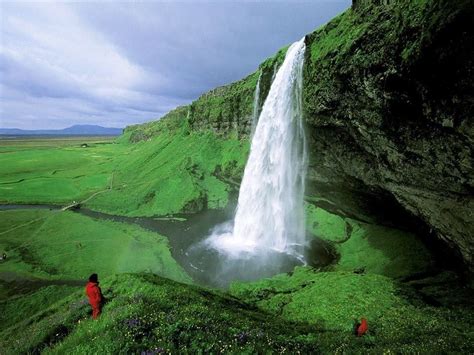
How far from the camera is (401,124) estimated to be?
2162 cm

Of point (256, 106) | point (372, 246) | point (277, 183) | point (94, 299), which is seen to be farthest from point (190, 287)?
point (256, 106)

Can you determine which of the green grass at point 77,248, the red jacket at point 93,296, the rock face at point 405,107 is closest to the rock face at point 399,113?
the rock face at point 405,107

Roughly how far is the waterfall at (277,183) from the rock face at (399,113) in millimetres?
2715

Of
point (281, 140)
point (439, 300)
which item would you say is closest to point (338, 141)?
point (281, 140)

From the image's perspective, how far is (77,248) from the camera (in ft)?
122

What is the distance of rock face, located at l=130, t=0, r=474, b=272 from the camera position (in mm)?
16516

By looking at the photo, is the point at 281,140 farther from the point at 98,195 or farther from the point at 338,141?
the point at 98,195

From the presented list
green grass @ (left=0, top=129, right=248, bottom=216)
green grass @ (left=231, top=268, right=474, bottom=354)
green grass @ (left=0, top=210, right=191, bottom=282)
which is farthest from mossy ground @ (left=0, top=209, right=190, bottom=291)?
green grass @ (left=231, top=268, right=474, bottom=354)

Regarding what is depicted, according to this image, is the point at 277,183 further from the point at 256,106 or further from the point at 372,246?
the point at 256,106

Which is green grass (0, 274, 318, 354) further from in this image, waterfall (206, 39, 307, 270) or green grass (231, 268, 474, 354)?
waterfall (206, 39, 307, 270)

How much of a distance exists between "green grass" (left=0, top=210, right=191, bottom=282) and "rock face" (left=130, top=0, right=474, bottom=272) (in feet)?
66.4

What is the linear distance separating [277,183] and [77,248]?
25.3 metres

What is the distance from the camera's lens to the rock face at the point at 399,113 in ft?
54.2

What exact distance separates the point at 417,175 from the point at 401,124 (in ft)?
13.8
